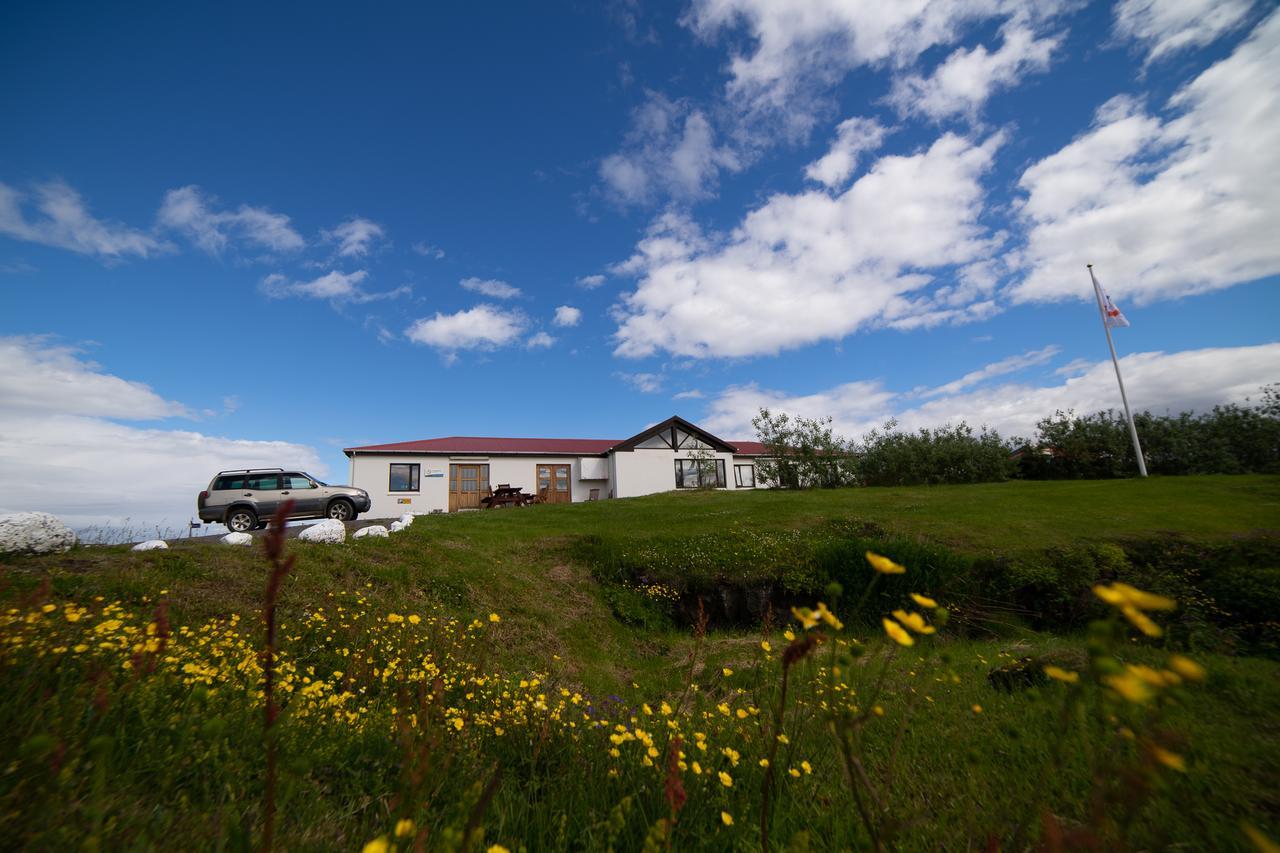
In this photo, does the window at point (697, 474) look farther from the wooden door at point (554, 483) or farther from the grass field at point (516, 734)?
the grass field at point (516, 734)

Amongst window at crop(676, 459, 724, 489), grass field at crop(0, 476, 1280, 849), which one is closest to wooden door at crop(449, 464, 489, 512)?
window at crop(676, 459, 724, 489)

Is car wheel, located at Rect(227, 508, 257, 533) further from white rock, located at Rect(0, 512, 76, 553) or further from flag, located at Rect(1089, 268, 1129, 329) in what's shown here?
flag, located at Rect(1089, 268, 1129, 329)

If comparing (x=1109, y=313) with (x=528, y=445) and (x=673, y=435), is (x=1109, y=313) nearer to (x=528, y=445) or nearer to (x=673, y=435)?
(x=673, y=435)

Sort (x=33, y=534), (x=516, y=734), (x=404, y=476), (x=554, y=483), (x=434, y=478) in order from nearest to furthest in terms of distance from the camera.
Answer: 1. (x=516, y=734)
2. (x=33, y=534)
3. (x=404, y=476)
4. (x=434, y=478)
5. (x=554, y=483)

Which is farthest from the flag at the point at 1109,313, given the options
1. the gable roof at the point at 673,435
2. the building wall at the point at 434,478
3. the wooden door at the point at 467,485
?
the wooden door at the point at 467,485

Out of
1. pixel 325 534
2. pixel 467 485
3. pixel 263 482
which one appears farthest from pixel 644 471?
pixel 325 534

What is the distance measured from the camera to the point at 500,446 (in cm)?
3070

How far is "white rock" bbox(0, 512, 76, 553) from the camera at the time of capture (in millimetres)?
6367

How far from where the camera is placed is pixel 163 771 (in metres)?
2.07

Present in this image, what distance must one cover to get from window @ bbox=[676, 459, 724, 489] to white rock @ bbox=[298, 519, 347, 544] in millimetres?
21790

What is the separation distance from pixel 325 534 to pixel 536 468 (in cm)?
2013

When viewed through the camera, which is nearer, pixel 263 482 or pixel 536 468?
pixel 263 482

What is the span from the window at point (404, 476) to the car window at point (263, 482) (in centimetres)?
1020

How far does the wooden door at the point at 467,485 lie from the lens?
27688 mm
